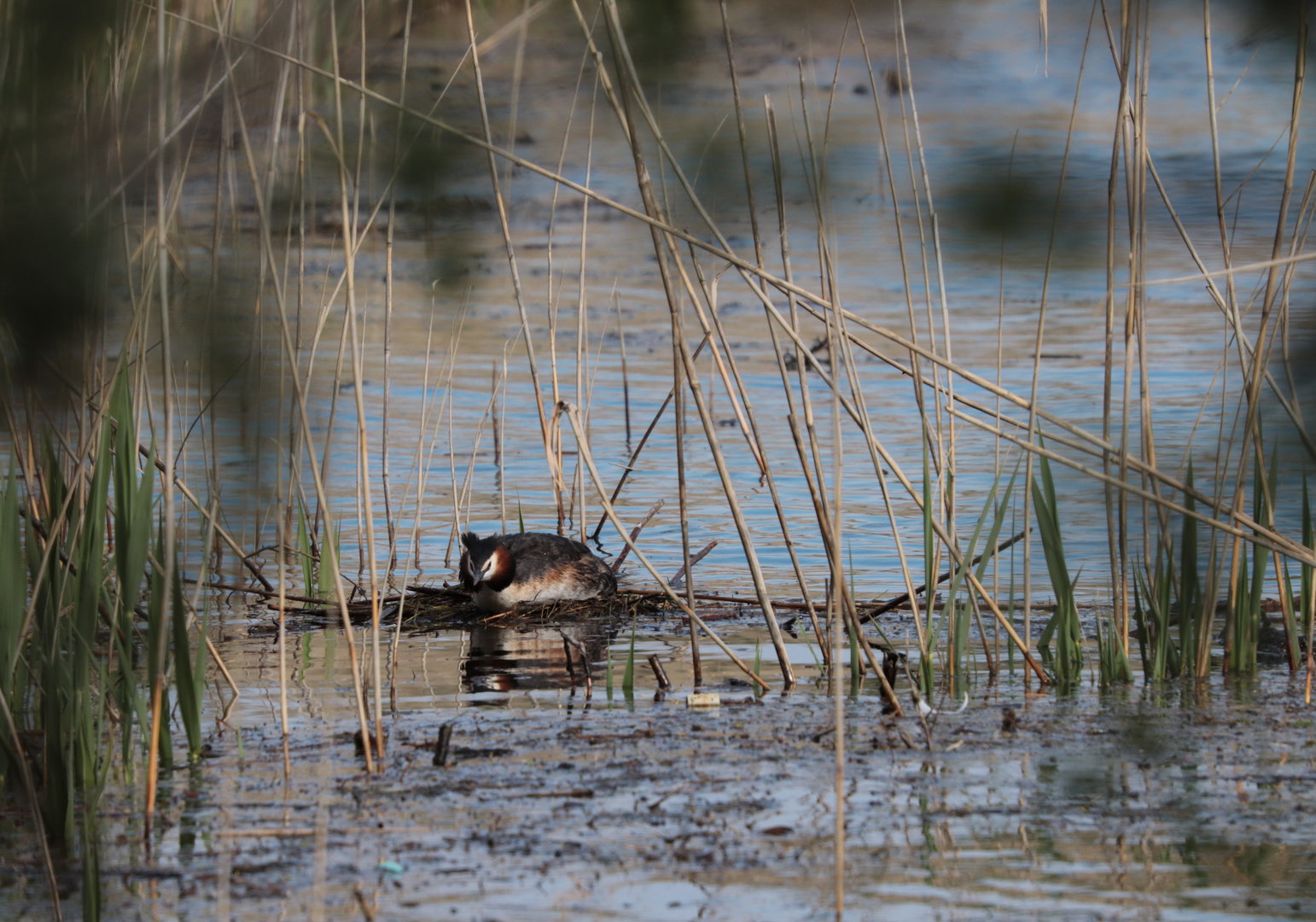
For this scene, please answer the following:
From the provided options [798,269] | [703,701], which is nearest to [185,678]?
[703,701]

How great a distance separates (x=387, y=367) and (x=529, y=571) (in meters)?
1.20

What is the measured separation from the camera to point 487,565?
582 centimetres

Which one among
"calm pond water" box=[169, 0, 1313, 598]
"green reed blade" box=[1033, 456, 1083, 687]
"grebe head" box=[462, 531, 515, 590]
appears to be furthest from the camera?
"grebe head" box=[462, 531, 515, 590]

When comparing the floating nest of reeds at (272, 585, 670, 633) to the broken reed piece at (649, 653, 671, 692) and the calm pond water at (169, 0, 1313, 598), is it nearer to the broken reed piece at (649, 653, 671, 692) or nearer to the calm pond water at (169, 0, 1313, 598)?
the calm pond water at (169, 0, 1313, 598)

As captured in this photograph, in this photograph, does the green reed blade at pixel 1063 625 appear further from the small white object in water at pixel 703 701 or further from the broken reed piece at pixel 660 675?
the broken reed piece at pixel 660 675

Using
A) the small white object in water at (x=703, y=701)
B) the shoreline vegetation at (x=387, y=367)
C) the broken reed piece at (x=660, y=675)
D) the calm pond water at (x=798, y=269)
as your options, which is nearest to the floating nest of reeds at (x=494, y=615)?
the shoreline vegetation at (x=387, y=367)

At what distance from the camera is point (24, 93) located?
1132mm

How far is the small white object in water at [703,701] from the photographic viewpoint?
4234 millimetres

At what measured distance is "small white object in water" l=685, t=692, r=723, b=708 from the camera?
423 centimetres

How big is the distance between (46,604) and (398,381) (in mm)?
8192

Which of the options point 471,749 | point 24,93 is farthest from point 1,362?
point 471,749

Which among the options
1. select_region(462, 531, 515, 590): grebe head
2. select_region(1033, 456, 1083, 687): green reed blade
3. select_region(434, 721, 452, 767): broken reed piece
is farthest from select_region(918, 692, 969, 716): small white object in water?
select_region(462, 531, 515, 590): grebe head

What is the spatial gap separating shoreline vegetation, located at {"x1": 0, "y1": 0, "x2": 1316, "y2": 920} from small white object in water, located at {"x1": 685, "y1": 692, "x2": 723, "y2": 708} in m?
0.13

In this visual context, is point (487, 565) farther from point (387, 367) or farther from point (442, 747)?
point (442, 747)
